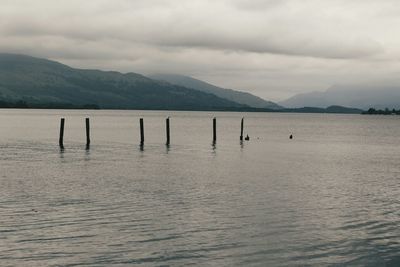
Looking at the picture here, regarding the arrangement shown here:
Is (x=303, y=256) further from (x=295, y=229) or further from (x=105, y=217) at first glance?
(x=105, y=217)

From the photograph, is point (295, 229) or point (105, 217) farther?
point (105, 217)

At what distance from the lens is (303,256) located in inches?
629

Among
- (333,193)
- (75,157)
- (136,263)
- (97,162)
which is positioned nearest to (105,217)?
(136,263)

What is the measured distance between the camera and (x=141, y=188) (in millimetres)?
28906

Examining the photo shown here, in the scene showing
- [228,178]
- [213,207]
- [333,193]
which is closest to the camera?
[213,207]

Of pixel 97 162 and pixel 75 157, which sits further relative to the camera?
pixel 75 157

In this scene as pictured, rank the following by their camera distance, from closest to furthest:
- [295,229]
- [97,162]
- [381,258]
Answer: [381,258]
[295,229]
[97,162]

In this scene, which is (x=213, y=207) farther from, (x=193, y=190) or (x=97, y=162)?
(x=97, y=162)

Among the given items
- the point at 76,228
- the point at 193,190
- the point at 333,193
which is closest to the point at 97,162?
the point at 193,190

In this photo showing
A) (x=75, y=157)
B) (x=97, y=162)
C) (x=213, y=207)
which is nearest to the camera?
(x=213, y=207)

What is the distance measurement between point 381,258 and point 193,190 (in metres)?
13.9

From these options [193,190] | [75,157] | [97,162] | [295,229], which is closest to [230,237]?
[295,229]

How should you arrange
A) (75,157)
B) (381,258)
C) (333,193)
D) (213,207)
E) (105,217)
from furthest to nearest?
(75,157), (333,193), (213,207), (105,217), (381,258)

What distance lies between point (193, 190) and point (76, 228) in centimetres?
1043
